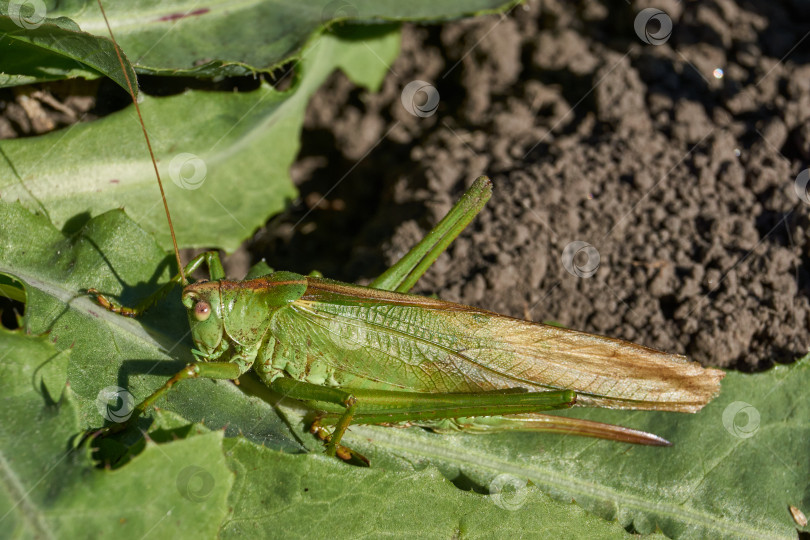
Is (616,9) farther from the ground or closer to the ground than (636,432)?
farther from the ground

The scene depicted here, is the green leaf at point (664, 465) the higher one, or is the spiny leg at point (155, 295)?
the green leaf at point (664, 465)

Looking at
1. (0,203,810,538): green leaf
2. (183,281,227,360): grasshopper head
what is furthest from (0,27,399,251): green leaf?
(183,281,227,360): grasshopper head

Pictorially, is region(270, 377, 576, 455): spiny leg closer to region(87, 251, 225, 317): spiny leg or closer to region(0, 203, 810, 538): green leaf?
region(0, 203, 810, 538): green leaf

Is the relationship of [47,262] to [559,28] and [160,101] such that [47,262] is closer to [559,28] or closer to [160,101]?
[160,101]

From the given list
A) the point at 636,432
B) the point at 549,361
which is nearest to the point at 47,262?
the point at 549,361

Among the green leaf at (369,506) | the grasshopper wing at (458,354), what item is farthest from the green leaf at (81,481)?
the grasshopper wing at (458,354)

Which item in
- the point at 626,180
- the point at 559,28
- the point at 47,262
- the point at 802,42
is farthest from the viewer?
the point at 559,28

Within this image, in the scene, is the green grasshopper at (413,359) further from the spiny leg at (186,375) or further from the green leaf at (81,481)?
the green leaf at (81,481)
